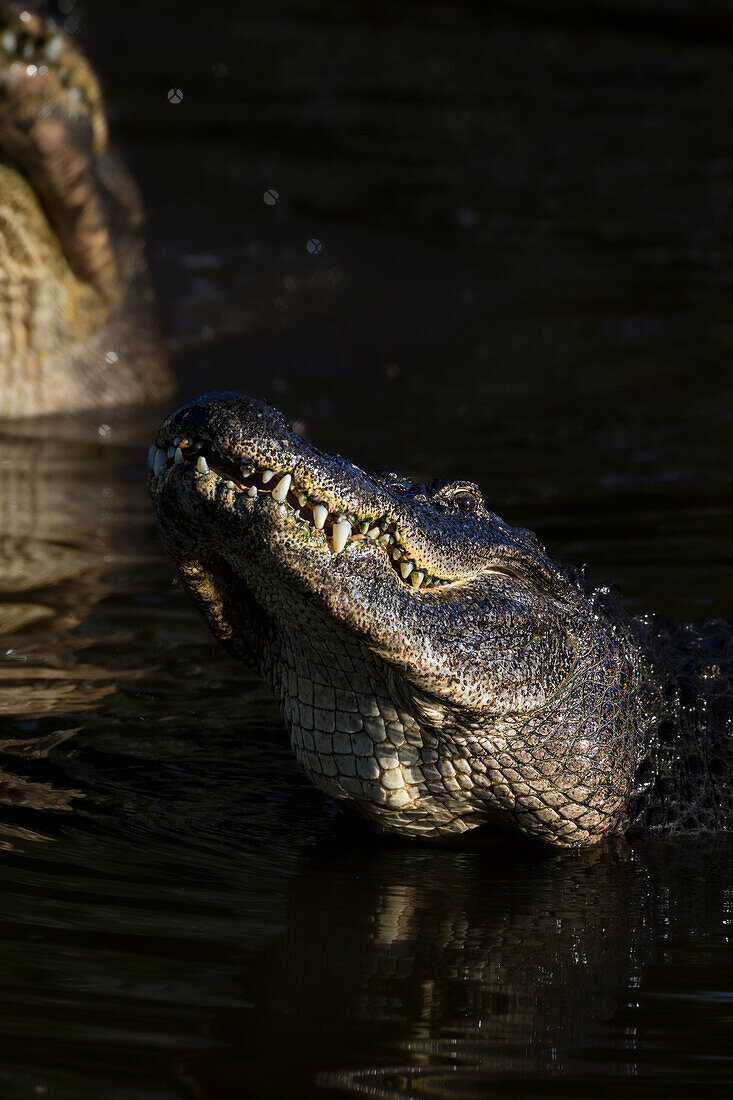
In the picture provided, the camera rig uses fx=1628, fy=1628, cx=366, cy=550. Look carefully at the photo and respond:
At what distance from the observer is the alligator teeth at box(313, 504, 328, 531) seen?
124 inches

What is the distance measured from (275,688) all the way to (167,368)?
5.24m

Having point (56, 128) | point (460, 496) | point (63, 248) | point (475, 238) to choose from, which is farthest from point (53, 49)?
point (460, 496)

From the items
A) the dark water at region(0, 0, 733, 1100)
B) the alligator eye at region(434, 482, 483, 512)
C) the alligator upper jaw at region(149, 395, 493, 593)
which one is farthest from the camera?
the alligator eye at region(434, 482, 483, 512)

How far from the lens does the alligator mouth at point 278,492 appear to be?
3.11 metres

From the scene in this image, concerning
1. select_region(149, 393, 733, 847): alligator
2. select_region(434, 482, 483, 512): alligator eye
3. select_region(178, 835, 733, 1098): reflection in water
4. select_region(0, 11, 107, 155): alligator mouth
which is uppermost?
select_region(0, 11, 107, 155): alligator mouth

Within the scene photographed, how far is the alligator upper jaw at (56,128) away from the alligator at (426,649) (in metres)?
4.68

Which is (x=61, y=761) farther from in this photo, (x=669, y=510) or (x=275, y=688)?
(x=669, y=510)

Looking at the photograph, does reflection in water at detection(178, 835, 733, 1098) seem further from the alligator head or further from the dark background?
the dark background

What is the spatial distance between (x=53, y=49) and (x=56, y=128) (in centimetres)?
36

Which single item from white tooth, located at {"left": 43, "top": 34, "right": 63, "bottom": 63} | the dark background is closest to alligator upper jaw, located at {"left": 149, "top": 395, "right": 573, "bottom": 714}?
the dark background

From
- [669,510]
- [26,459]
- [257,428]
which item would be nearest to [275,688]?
[257,428]

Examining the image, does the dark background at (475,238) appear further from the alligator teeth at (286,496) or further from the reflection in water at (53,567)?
the alligator teeth at (286,496)

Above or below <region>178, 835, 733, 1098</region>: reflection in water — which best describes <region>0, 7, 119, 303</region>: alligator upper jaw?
above

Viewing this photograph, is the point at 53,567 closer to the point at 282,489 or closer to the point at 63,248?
the point at 282,489
